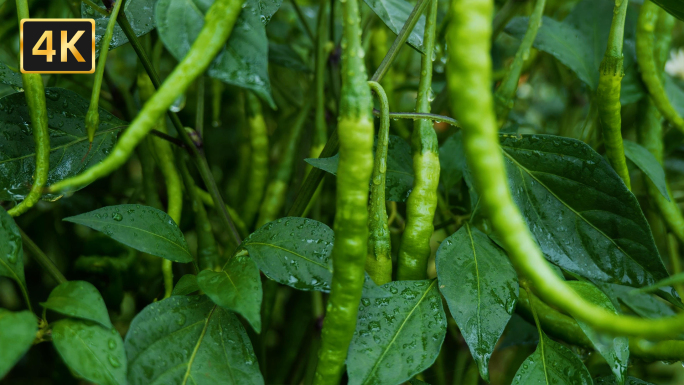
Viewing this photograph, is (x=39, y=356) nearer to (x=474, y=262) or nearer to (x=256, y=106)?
(x=256, y=106)

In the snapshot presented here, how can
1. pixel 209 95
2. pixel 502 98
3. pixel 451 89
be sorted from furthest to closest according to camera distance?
pixel 209 95 < pixel 502 98 < pixel 451 89

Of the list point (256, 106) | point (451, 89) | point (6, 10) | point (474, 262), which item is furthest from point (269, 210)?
point (6, 10)

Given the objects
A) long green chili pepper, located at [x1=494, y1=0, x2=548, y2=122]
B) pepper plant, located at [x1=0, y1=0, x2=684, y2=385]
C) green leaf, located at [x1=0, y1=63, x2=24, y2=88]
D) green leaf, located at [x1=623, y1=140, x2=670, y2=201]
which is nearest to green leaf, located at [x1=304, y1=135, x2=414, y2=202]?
pepper plant, located at [x1=0, y1=0, x2=684, y2=385]

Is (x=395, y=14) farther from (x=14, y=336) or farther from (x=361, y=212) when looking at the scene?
(x=14, y=336)

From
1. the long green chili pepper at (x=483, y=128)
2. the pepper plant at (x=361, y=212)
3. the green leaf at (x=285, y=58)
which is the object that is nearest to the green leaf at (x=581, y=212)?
the pepper plant at (x=361, y=212)

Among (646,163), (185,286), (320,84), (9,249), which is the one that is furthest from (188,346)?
(646,163)
